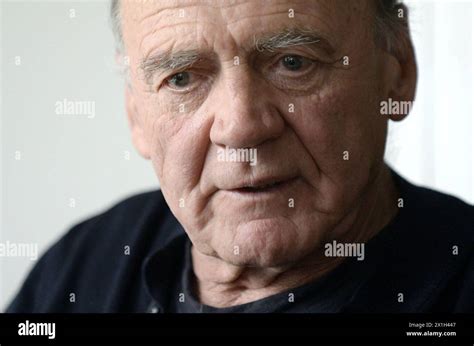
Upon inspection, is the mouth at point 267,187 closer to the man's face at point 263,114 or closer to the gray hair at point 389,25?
the man's face at point 263,114

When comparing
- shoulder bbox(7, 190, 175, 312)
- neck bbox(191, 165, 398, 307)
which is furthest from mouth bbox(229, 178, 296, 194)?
shoulder bbox(7, 190, 175, 312)

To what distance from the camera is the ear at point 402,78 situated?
1384 mm

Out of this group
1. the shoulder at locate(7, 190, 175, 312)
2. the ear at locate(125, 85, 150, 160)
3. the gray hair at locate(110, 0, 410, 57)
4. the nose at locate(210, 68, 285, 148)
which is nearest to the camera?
the nose at locate(210, 68, 285, 148)

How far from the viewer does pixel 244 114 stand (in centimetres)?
121

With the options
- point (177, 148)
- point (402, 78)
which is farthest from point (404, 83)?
point (177, 148)

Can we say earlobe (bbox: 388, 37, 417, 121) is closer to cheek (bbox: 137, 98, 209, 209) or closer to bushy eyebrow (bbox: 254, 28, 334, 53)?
bushy eyebrow (bbox: 254, 28, 334, 53)

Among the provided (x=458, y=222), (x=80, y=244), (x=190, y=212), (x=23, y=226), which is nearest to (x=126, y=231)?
(x=80, y=244)

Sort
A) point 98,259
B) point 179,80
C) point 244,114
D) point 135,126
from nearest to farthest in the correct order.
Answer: point 244,114
point 179,80
point 135,126
point 98,259

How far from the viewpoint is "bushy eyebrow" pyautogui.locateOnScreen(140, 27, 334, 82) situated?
1.23 metres

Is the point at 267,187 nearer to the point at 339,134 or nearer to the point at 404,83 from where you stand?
the point at 339,134

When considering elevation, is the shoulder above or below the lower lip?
below

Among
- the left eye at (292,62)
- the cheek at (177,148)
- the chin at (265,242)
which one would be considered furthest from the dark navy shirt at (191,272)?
the left eye at (292,62)

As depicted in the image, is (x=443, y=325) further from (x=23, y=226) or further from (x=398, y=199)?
(x=23, y=226)

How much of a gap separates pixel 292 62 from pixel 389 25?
0.21 m
